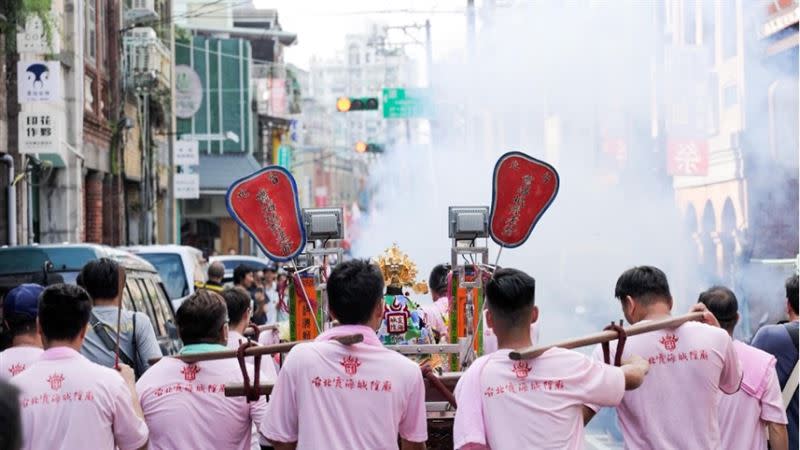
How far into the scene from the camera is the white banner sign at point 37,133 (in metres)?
18.8

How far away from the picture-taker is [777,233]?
2197 centimetres

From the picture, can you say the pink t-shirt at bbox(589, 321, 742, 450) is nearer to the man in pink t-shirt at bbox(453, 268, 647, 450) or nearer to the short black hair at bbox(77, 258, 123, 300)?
the man in pink t-shirt at bbox(453, 268, 647, 450)

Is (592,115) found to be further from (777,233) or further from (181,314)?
(181,314)

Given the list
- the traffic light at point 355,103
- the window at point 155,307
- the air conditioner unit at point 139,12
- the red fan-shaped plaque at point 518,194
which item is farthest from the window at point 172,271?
the air conditioner unit at point 139,12

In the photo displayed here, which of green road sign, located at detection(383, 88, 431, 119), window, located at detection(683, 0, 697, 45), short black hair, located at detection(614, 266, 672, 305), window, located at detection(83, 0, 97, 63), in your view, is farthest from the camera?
green road sign, located at detection(383, 88, 431, 119)

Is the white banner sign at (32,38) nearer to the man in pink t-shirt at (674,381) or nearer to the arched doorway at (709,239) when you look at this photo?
the arched doorway at (709,239)

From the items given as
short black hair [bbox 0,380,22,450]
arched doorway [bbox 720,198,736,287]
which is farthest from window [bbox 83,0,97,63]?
short black hair [bbox 0,380,22,450]

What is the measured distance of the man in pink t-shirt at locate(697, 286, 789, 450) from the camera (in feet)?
19.5

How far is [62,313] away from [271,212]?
2.15 metres

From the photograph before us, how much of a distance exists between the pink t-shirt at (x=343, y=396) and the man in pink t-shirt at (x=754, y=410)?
1.75 m

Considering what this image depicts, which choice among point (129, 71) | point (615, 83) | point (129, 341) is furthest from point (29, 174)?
point (129, 341)

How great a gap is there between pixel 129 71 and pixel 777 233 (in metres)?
14.7

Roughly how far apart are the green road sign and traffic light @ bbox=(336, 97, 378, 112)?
354 centimetres

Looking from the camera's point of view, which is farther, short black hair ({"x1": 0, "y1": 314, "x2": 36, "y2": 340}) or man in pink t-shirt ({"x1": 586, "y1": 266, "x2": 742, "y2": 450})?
short black hair ({"x1": 0, "y1": 314, "x2": 36, "y2": 340})
